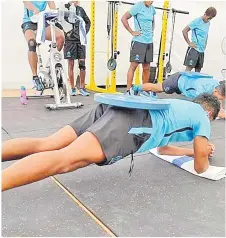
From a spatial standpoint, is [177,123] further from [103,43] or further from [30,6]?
[103,43]

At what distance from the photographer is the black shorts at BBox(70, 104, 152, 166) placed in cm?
152

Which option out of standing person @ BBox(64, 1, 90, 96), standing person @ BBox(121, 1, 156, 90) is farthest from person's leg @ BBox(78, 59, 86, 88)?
standing person @ BBox(121, 1, 156, 90)

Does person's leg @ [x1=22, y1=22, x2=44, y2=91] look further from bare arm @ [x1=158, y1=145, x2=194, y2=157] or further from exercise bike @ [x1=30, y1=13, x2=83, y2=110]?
bare arm @ [x1=158, y1=145, x2=194, y2=157]

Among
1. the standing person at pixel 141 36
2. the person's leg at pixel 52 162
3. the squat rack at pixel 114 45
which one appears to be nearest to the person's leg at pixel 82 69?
the squat rack at pixel 114 45

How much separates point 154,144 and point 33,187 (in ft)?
2.28

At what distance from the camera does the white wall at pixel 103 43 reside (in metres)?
5.17

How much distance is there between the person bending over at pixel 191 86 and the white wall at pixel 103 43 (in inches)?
101

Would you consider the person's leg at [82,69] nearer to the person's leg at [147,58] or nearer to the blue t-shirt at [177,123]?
the person's leg at [147,58]

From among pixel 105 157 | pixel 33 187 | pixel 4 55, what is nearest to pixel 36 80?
pixel 4 55

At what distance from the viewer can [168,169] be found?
82.7 inches

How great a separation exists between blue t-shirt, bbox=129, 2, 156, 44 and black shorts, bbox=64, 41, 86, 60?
847mm

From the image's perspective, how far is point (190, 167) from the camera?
208 cm

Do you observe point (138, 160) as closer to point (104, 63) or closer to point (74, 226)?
point (74, 226)

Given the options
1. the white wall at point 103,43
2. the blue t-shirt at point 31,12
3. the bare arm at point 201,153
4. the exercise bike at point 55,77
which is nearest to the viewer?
the bare arm at point 201,153
